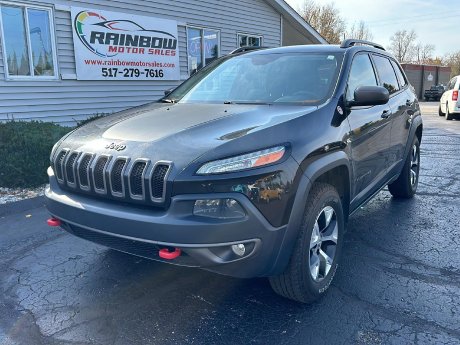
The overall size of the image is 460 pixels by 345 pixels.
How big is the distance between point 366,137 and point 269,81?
95 centimetres

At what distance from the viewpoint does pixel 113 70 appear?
9.76m

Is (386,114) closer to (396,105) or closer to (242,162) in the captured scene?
(396,105)

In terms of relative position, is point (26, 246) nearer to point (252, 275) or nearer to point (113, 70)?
point (252, 275)

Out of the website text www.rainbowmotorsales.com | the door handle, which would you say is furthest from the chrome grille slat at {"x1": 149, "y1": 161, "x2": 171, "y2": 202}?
the website text www.rainbowmotorsales.com

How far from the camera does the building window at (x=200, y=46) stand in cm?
1157

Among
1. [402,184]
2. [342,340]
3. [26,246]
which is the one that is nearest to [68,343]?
[342,340]

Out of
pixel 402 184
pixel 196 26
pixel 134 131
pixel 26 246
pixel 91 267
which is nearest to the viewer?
pixel 134 131

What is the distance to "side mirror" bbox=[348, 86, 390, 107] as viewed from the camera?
122 inches

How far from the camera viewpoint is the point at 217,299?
2.96 m

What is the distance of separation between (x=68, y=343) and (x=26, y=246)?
1.89 meters

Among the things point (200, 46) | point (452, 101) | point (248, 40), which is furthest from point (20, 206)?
point (452, 101)

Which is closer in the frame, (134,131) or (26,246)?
(134,131)

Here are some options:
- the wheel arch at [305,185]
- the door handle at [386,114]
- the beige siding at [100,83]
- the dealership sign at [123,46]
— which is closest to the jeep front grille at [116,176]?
the wheel arch at [305,185]

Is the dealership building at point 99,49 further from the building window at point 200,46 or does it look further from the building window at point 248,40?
the building window at point 248,40
